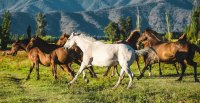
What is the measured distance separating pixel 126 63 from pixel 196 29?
3882 inches

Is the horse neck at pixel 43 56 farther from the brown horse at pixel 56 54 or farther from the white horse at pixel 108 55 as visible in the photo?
the white horse at pixel 108 55

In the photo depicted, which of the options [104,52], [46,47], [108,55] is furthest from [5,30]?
[108,55]

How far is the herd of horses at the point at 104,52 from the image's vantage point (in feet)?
60.7

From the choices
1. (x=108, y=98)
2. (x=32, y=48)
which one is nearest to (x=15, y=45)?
(x=32, y=48)

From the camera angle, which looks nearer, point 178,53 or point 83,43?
point 83,43

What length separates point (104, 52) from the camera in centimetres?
1856

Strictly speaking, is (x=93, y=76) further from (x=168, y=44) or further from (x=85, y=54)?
(x=85, y=54)

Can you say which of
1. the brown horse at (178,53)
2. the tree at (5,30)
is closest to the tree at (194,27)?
the tree at (5,30)

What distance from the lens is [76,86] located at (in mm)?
19391

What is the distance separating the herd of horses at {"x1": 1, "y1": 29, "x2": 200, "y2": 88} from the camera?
18516 mm

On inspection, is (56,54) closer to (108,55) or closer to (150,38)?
(150,38)

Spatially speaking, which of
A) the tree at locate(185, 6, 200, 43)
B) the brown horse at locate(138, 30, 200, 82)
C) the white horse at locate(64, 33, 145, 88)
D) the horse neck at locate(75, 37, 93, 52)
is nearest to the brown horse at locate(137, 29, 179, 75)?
the brown horse at locate(138, 30, 200, 82)

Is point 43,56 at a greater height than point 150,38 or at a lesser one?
lesser

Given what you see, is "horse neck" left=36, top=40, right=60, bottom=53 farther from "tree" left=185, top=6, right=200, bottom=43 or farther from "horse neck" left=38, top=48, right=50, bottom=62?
"tree" left=185, top=6, right=200, bottom=43
